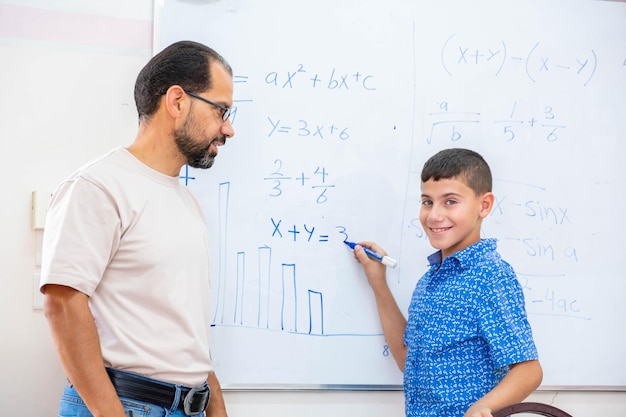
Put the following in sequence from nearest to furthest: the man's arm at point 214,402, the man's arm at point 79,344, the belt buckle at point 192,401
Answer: the man's arm at point 79,344, the belt buckle at point 192,401, the man's arm at point 214,402

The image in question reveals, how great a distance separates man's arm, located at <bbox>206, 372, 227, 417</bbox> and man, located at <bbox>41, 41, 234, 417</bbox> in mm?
77

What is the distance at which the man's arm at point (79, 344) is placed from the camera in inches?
43.3

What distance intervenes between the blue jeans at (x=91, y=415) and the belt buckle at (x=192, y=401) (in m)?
0.04

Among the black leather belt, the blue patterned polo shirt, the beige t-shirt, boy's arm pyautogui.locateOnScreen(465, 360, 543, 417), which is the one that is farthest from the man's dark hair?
boy's arm pyautogui.locateOnScreen(465, 360, 543, 417)

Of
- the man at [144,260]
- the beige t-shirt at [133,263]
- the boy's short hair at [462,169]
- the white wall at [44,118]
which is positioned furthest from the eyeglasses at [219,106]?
the boy's short hair at [462,169]

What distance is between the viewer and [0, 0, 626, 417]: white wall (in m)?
1.51

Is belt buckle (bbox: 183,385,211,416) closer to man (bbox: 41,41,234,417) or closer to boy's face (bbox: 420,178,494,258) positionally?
man (bbox: 41,41,234,417)

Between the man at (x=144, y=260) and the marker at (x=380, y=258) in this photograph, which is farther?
the marker at (x=380, y=258)

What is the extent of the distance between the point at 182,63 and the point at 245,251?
51cm

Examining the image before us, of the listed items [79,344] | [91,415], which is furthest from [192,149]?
[91,415]

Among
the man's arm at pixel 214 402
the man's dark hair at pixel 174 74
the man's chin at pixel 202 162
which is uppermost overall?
the man's dark hair at pixel 174 74

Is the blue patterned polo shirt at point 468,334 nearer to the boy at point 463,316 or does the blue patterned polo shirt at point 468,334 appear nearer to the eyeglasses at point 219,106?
the boy at point 463,316

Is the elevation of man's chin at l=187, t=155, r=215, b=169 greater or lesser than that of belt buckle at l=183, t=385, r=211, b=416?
greater

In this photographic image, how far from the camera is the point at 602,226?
1777 mm
